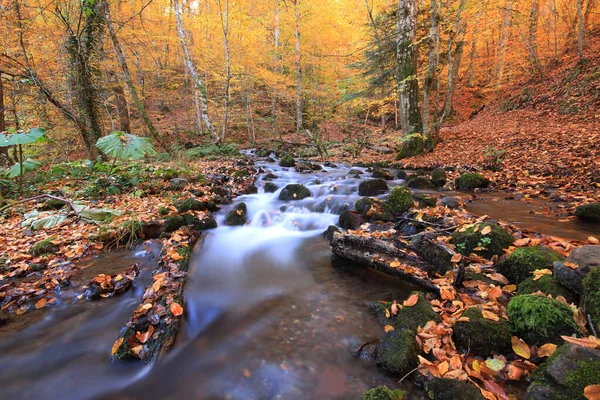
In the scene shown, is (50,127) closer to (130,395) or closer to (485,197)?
(130,395)

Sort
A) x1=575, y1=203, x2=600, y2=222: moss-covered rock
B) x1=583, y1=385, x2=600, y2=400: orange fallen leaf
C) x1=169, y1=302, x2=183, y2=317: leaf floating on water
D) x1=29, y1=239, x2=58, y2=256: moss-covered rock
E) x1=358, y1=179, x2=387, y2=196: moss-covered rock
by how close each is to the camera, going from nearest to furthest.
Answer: x1=583, y1=385, x2=600, y2=400: orange fallen leaf → x1=169, y1=302, x2=183, y2=317: leaf floating on water → x1=575, y1=203, x2=600, y2=222: moss-covered rock → x1=29, y1=239, x2=58, y2=256: moss-covered rock → x1=358, y1=179, x2=387, y2=196: moss-covered rock

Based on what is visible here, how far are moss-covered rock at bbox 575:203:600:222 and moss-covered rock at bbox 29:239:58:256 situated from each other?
8.33 m

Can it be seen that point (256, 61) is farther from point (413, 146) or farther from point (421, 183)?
point (421, 183)

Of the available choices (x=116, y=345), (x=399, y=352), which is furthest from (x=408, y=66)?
(x=116, y=345)

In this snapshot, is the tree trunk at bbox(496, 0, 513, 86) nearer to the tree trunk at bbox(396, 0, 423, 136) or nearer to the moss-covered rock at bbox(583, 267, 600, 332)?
the tree trunk at bbox(396, 0, 423, 136)

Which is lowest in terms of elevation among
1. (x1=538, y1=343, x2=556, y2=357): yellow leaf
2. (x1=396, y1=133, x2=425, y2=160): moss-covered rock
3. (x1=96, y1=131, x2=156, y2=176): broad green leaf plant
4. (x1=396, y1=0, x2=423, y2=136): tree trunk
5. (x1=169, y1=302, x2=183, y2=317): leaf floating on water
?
(x1=169, y1=302, x2=183, y2=317): leaf floating on water

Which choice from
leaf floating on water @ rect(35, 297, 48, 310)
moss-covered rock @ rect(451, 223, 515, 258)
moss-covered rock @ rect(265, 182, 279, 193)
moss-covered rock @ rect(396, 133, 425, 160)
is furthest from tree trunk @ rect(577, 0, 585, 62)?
leaf floating on water @ rect(35, 297, 48, 310)

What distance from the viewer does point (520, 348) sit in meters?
2.12

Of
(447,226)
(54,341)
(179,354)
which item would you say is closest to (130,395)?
(179,354)

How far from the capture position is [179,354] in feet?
9.01

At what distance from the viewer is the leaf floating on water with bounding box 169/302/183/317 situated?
3.06 metres

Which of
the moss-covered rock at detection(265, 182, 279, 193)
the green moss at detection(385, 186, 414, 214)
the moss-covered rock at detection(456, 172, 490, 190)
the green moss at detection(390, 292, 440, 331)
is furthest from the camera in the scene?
the moss-covered rock at detection(265, 182, 279, 193)

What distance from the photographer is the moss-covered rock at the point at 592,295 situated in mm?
2002

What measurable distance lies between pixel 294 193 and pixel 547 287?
5866mm
